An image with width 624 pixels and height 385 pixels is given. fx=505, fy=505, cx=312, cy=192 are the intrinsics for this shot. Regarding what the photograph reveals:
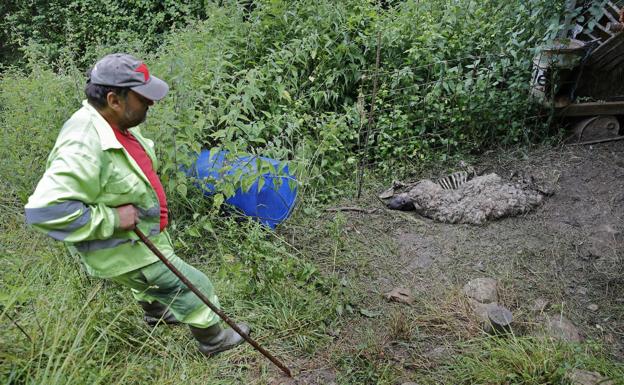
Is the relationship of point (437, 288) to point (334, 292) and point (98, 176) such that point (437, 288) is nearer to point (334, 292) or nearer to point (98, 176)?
point (334, 292)

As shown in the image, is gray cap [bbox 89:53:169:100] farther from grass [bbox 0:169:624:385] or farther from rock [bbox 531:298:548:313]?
rock [bbox 531:298:548:313]

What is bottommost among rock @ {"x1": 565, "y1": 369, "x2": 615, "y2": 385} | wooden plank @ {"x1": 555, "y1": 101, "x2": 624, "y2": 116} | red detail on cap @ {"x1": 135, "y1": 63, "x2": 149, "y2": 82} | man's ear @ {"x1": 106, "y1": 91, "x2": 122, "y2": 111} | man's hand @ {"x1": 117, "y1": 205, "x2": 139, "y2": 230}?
rock @ {"x1": 565, "y1": 369, "x2": 615, "y2": 385}

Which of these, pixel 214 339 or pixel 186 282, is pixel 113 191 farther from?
pixel 214 339

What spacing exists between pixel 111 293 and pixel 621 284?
338cm

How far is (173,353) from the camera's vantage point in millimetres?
2777

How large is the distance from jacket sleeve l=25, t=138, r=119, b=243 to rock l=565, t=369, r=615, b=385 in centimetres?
233

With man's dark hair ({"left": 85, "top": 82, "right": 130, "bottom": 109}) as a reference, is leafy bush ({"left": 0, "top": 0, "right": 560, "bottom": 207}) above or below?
below

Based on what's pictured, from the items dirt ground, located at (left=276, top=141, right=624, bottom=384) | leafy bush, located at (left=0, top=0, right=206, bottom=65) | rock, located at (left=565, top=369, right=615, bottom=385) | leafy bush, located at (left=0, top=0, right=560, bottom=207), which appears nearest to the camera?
rock, located at (left=565, top=369, right=615, bottom=385)

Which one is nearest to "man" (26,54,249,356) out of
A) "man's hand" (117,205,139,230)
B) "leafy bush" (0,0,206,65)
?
"man's hand" (117,205,139,230)

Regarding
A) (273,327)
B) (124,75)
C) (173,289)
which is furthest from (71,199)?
(273,327)

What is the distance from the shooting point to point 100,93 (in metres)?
2.28

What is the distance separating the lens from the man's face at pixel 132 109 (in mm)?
2318

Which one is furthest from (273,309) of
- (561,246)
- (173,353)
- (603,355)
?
(561,246)

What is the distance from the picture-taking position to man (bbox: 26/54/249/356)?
2.11 meters
